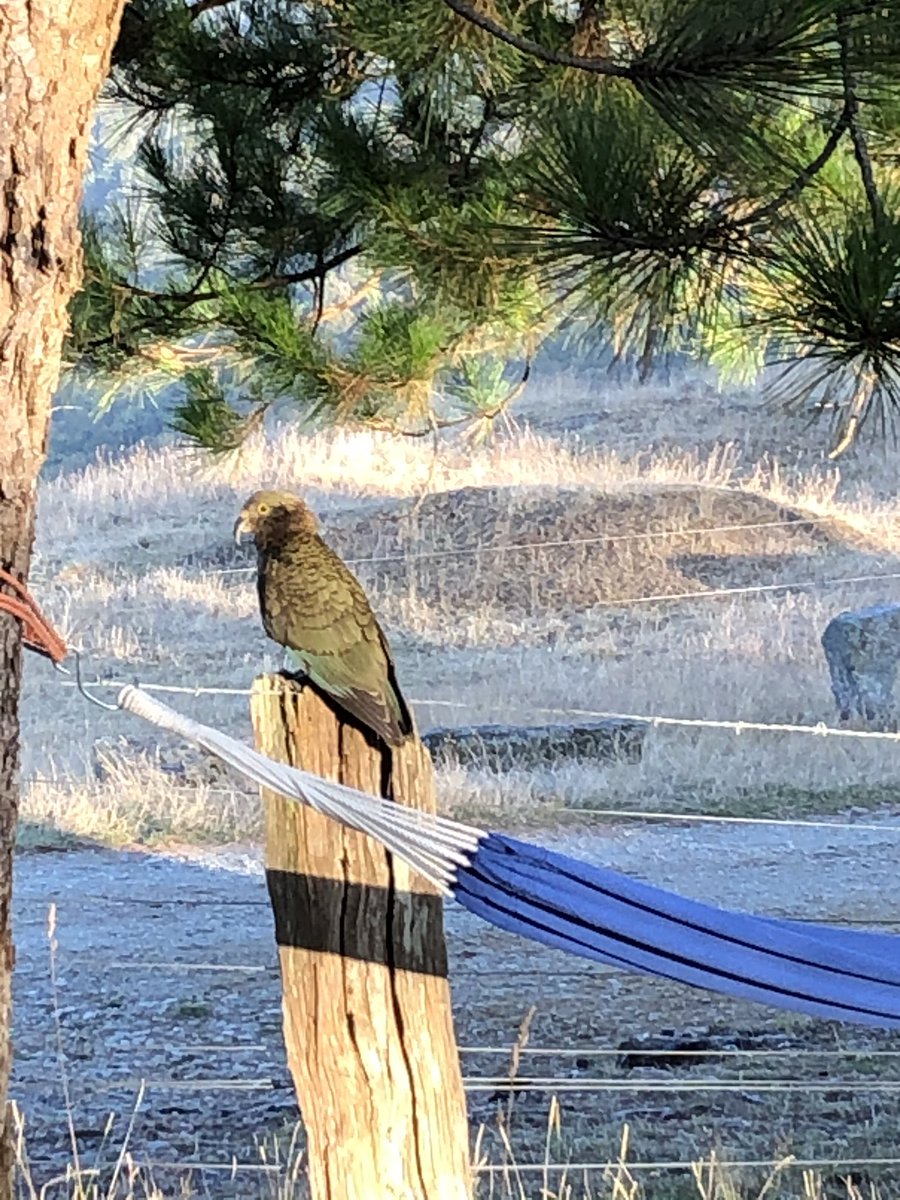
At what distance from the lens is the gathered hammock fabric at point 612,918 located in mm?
833

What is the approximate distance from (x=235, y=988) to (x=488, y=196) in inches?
58.9

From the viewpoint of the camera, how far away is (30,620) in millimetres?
847

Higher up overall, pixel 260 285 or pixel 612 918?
pixel 260 285

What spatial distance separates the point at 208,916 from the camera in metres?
3.09

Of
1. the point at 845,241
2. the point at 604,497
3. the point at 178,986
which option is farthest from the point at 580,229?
the point at 604,497

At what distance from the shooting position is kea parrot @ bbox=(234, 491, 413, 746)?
1.14 m

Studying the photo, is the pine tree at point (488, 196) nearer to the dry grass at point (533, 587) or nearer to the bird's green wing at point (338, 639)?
the bird's green wing at point (338, 639)

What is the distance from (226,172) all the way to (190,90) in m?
0.14

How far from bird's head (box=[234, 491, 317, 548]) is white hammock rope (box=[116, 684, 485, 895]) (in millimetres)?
857

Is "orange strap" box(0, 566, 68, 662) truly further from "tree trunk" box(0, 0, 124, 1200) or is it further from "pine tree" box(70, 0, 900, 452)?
"pine tree" box(70, 0, 900, 452)

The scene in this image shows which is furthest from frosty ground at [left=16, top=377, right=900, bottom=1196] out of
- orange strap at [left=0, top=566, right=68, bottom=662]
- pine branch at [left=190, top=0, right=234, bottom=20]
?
pine branch at [left=190, top=0, right=234, bottom=20]

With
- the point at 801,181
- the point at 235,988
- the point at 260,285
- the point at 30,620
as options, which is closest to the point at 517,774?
the point at 235,988

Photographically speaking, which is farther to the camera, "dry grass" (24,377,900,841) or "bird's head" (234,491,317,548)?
"dry grass" (24,377,900,841)

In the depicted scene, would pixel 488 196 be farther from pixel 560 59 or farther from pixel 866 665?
pixel 866 665
